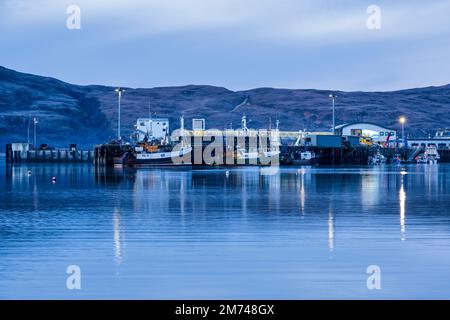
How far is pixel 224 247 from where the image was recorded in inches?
980

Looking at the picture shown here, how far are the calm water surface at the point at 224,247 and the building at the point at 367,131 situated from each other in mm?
146449

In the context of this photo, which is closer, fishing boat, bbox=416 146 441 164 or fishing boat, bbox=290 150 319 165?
fishing boat, bbox=290 150 319 165

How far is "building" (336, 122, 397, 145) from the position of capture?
190375 millimetres

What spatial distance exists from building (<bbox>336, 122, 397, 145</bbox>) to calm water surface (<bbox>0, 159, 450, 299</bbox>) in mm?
146449

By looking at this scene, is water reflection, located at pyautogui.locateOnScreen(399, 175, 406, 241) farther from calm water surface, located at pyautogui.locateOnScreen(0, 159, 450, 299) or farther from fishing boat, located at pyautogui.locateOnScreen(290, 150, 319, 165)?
fishing boat, located at pyautogui.locateOnScreen(290, 150, 319, 165)

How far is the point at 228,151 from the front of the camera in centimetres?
15425

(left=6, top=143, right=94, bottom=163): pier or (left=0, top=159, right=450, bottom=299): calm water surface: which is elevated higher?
(left=6, top=143, right=94, bottom=163): pier

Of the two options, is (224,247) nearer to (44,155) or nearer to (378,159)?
(378,159)

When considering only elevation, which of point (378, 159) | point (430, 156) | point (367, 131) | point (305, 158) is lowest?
point (378, 159)

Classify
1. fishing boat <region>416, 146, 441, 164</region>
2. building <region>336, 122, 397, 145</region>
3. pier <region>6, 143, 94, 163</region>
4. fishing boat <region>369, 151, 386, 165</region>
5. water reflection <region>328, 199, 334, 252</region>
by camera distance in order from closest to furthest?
water reflection <region>328, 199, 334, 252</region>
fishing boat <region>369, 151, 386, 165</region>
pier <region>6, 143, 94, 163</region>
fishing boat <region>416, 146, 441, 164</region>
building <region>336, 122, 397, 145</region>

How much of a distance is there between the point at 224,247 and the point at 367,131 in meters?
173

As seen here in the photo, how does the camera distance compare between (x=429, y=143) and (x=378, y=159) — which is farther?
(x=429, y=143)

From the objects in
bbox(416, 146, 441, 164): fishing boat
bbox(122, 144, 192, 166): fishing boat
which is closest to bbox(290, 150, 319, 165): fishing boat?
bbox(122, 144, 192, 166): fishing boat

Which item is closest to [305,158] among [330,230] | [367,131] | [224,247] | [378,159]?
[378,159]
